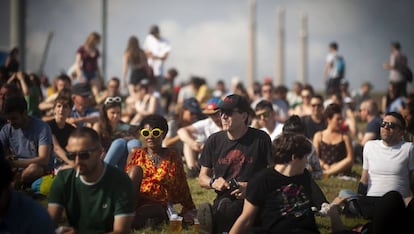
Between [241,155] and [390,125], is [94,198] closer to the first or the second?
[241,155]

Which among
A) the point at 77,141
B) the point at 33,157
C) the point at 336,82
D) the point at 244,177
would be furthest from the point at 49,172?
the point at 336,82

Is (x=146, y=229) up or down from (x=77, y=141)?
down

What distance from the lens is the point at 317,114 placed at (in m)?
14.8

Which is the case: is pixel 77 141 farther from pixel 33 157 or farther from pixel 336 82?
pixel 336 82

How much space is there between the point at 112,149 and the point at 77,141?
3.91 m

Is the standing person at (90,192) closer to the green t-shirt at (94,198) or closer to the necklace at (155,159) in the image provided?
the green t-shirt at (94,198)

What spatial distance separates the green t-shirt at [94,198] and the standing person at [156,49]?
13.2m

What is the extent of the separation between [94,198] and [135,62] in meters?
12.4

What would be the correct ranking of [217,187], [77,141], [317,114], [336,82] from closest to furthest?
[77,141], [217,187], [317,114], [336,82]

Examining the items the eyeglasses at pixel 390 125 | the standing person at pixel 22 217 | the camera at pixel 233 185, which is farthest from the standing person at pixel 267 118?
the standing person at pixel 22 217

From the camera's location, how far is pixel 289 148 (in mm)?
6816

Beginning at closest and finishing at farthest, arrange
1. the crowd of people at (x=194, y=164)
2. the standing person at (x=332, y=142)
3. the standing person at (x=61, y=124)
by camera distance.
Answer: the crowd of people at (x=194, y=164) → the standing person at (x=61, y=124) → the standing person at (x=332, y=142)

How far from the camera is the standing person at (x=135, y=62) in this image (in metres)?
18.6

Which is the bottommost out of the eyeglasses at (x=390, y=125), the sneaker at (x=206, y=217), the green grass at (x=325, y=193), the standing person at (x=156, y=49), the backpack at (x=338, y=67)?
the green grass at (x=325, y=193)
